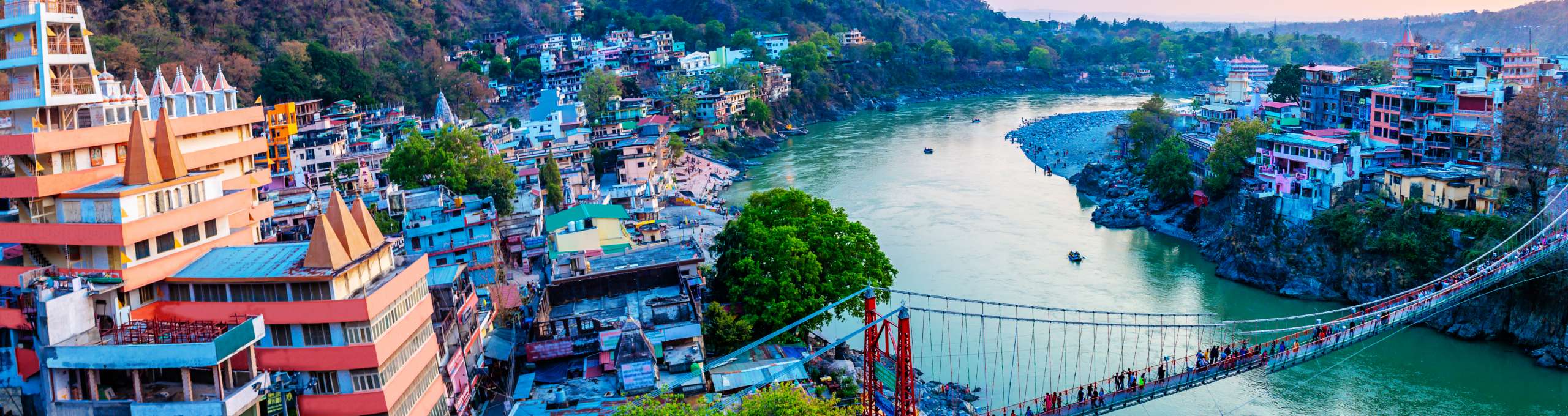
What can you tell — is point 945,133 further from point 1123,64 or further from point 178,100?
point 178,100

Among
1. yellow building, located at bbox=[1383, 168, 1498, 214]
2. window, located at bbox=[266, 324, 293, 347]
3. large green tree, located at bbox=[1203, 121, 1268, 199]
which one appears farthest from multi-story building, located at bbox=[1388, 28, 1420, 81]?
window, located at bbox=[266, 324, 293, 347]

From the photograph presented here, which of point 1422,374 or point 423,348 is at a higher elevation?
point 423,348

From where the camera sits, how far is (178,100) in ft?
48.1

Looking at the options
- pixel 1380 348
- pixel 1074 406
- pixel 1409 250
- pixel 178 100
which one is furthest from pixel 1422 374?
pixel 178 100

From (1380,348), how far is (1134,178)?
12.5m

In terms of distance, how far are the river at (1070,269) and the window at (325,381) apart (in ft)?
30.1

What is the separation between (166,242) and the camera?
9523 mm

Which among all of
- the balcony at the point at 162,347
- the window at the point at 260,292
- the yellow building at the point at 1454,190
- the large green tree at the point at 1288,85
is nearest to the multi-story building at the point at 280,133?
the window at the point at 260,292

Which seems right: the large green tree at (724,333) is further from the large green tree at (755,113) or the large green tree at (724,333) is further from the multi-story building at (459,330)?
the large green tree at (755,113)

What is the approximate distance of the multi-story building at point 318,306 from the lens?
8.95m

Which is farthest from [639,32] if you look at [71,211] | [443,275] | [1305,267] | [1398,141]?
[71,211]

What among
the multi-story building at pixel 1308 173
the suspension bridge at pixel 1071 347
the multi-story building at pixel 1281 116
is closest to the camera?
the suspension bridge at pixel 1071 347

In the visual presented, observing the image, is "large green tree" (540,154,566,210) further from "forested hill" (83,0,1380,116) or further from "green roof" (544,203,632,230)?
"forested hill" (83,0,1380,116)

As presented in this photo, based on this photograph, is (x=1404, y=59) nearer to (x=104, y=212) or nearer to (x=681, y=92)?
(x=681, y=92)
